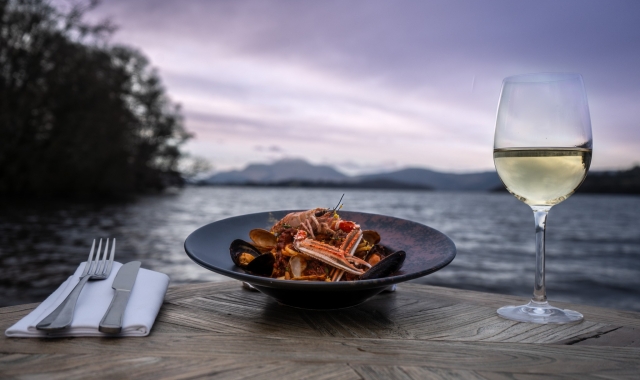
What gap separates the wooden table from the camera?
1.05 m

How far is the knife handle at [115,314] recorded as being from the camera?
1.21 m

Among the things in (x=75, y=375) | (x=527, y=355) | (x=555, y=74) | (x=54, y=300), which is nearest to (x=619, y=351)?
(x=527, y=355)

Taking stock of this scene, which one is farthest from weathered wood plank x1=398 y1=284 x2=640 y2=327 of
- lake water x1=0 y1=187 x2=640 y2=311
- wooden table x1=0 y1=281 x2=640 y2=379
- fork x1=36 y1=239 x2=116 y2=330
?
lake water x1=0 y1=187 x2=640 y2=311

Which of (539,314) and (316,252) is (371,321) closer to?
(316,252)

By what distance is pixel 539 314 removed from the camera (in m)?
1.52

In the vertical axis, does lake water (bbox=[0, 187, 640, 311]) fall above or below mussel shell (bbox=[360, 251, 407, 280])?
below

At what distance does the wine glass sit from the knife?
4.02 feet

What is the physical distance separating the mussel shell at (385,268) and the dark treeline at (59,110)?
2716cm

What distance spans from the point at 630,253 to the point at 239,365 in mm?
34283

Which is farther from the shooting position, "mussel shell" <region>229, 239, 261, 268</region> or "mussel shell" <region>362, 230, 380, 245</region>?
"mussel shell" <region>362, 230, 380, 245</region>

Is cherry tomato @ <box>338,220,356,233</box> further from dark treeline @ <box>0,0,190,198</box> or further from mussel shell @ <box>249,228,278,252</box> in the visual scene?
dark treeline @ <box>0,0,190,198</box>

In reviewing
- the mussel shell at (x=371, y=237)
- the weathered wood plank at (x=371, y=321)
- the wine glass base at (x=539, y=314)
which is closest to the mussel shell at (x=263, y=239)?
the weathered wood plank at (x=371, y=321)

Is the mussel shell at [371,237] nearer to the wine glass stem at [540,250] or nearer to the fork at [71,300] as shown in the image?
the wine glass stem at [540,250]

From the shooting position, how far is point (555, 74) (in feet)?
4.59
